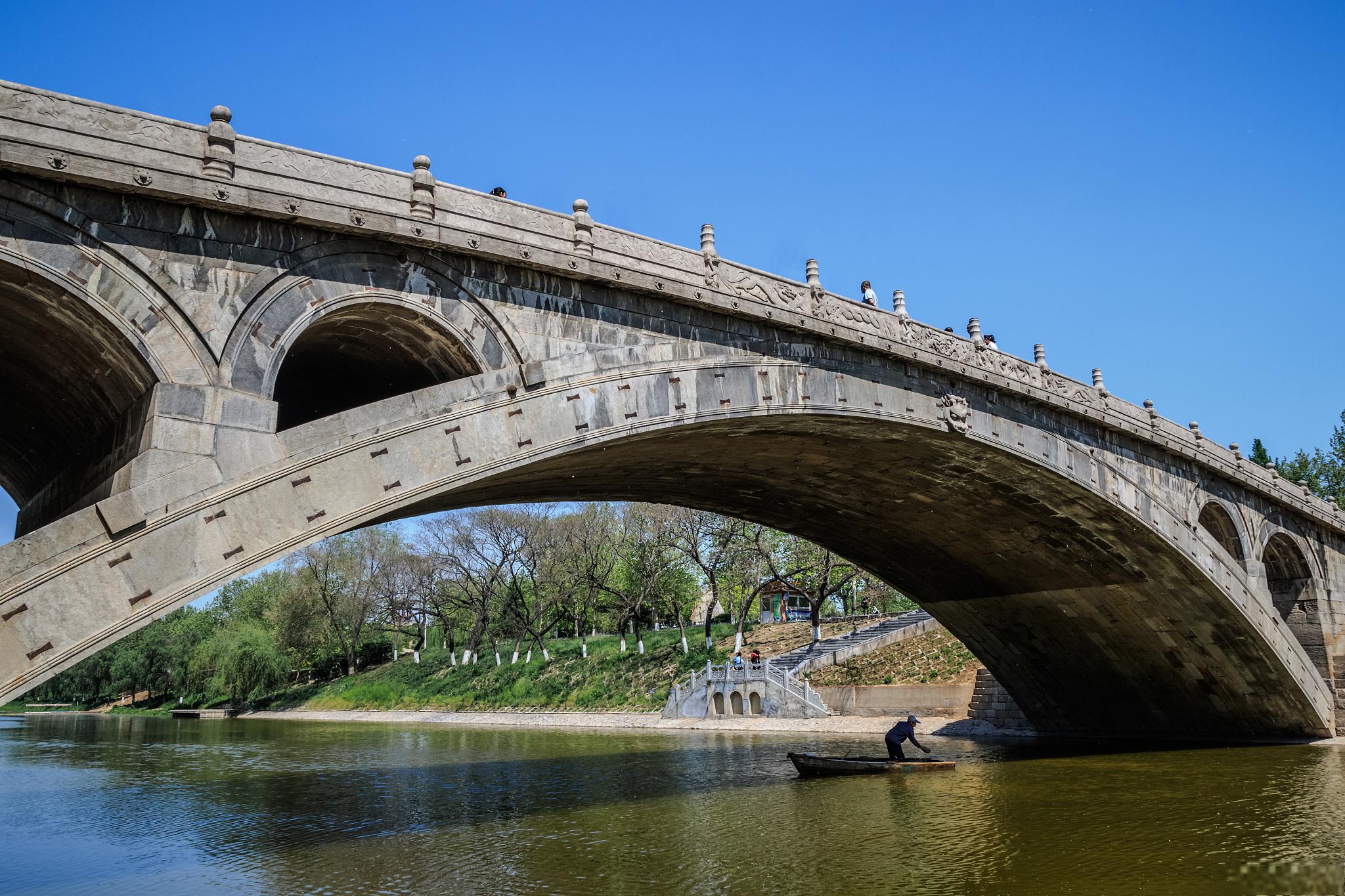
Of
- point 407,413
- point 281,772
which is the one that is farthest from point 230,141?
point 281,772

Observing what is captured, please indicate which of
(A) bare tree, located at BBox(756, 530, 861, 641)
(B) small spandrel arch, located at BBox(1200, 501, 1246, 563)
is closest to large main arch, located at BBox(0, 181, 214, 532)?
(B) small spandrel arch, located at BBox(1200, 501, 1246, 563)

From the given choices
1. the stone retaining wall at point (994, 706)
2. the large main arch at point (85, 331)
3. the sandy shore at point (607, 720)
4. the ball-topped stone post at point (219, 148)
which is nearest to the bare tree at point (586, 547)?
the sandy shore at point (607, 720)

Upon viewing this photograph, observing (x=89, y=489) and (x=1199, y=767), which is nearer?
(x=89, y=489)

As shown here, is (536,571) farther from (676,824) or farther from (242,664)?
(676,824)

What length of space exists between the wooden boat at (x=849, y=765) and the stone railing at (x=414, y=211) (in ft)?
24.0

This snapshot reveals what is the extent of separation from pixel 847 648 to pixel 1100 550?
18856 millimetres

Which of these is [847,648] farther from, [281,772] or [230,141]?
[230,141]

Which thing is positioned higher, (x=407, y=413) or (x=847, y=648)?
(x=407, y=413)

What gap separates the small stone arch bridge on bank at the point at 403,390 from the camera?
9.84 meters

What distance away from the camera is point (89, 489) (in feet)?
41.5

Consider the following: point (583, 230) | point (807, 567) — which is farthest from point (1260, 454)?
point (583, 230)

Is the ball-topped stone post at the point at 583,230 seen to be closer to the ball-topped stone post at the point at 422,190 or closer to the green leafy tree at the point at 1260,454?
the ball-topped stone post at the point at 422,190

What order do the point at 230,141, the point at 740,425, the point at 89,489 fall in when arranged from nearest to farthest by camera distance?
1. the point at 230,141
2. the point at 89,489
3. the point at 740,425

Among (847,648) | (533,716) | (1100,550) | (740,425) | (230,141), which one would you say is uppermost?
(230,141)
